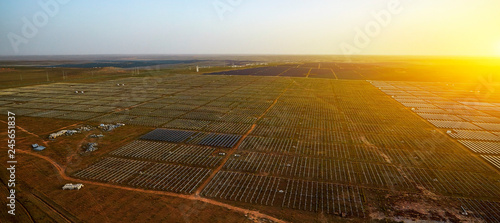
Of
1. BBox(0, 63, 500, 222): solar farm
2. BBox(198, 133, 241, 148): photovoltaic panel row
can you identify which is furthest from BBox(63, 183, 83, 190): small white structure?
BBox(198, 133, 241, 148): photovoltaic panel row

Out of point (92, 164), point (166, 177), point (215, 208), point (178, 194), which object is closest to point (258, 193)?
point (215, 208)

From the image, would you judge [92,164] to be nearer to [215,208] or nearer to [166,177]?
[166,177]

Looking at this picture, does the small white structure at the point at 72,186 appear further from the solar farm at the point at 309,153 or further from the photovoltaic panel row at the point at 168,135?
the photovoltaic panel row at the point at 168,135

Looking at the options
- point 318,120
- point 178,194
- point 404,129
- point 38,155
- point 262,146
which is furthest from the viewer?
point 318,120

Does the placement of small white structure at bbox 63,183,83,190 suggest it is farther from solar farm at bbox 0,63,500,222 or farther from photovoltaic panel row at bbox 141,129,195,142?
photovoltaic panel row at bbox 141,129,195,142

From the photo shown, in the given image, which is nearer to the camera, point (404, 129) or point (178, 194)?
point (178, 194)

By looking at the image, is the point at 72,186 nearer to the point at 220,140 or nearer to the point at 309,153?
the point at 220,140
